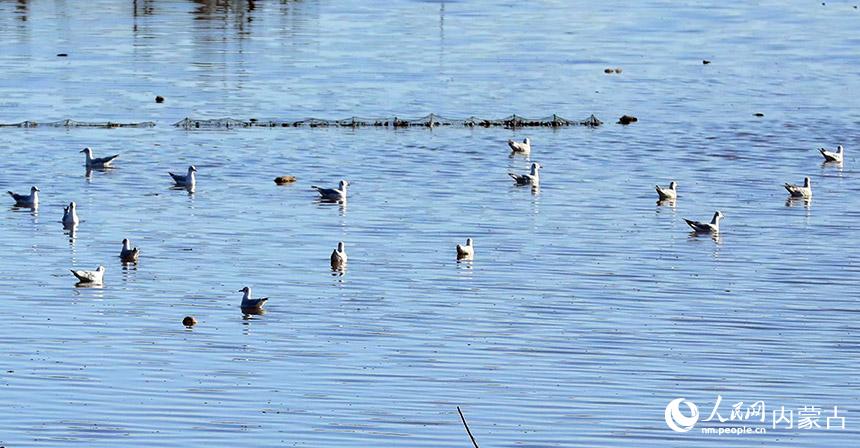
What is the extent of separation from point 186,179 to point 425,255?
34.9 feet

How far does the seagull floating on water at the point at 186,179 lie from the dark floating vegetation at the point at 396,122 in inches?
399

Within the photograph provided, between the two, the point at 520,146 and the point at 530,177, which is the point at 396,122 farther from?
the point at 530,177

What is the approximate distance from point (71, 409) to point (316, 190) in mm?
20554

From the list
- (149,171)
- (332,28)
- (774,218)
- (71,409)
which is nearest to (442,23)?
(332,28)

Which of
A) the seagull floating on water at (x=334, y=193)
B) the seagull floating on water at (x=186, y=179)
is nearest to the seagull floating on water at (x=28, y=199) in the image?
the seagull floating on water at (x=186, y=179)

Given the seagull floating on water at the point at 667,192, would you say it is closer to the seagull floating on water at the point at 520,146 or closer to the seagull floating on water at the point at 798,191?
the seagull floating on water at the point at 798,191

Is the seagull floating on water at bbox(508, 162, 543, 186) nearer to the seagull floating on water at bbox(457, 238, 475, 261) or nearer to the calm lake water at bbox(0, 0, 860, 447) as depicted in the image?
the calm lake water at bbox(0, 0, 860, 447)

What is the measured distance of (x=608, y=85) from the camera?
6338cm

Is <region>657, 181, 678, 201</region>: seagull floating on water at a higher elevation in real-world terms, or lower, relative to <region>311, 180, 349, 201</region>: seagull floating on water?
higher

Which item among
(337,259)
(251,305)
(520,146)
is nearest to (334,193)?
(337,259)

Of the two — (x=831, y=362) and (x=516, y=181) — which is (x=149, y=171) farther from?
(x=831, y=362)

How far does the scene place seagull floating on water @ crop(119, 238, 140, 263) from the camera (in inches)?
1251

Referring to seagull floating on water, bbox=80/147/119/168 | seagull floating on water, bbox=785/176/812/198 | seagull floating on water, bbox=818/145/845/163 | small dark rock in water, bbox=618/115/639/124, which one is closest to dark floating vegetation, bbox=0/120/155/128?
seagull floating on water, bbox=80/147/119/168

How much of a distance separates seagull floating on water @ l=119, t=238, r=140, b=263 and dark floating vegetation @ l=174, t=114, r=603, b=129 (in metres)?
19.9
